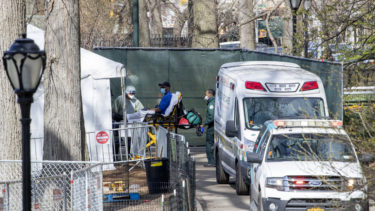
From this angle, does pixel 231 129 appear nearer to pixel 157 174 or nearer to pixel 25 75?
pixel 157 174

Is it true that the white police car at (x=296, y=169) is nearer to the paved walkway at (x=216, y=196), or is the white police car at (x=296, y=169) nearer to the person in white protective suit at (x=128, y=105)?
the paved walkway at (x=216, y=196)

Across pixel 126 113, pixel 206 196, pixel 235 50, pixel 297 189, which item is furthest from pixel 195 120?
pixel 297 189

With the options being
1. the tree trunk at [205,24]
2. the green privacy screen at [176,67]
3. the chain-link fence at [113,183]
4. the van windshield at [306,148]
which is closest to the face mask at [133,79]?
the green privacy screen at [176,67]

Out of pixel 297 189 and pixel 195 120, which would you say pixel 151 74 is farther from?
pixel 297 189

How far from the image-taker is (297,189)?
10.8m

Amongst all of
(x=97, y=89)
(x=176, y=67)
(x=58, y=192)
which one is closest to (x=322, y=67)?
(x=176, y=67)

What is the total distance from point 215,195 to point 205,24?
12.6 m

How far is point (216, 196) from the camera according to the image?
1431 cm

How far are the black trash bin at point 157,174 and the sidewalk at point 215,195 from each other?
807 mm

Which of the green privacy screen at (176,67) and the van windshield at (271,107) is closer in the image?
the van windshield at (271,107)

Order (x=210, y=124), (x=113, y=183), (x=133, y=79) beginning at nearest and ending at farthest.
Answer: (x=113, y=183) → (x=210, y=124) → (x=133, y=79)

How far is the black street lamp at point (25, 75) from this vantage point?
22.0 ft

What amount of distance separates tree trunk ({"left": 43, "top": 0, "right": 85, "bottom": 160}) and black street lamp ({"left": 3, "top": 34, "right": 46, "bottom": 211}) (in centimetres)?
584

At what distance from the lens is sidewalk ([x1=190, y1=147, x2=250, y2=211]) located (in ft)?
42.9
